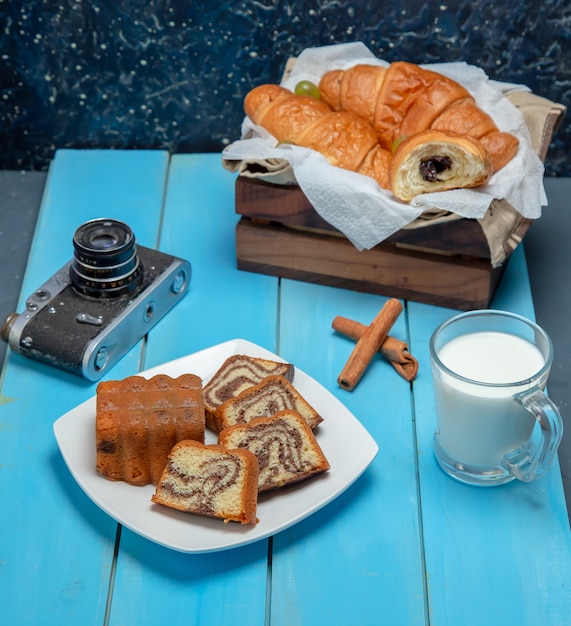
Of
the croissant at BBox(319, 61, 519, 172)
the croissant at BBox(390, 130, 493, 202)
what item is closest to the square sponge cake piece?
the croissant at BBox(390, 130, 493, 202)

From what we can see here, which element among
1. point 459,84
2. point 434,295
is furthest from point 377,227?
point 459,84

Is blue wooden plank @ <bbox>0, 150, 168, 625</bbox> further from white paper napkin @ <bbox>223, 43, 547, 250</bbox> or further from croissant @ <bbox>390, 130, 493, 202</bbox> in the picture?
croissant @ <bbox>390, 130, 493, 202</bbox>

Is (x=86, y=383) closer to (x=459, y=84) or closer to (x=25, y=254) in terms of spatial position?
(x=25, y=254)

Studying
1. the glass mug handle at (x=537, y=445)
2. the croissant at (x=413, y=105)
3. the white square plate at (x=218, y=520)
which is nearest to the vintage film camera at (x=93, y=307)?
the white square plate at (x=218, y=520)

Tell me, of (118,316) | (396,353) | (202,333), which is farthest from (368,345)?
(118,316)

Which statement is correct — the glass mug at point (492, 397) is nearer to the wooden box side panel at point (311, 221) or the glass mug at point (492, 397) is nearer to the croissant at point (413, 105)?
the wooden box side panel at point (311, 221)

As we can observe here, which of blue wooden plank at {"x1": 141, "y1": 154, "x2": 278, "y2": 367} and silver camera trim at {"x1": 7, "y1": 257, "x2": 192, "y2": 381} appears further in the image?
blue wooden plank at {"x1": 141, "y1": 154, "x2": 278, "y2": 367}

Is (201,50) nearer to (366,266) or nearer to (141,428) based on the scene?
(366,266)
